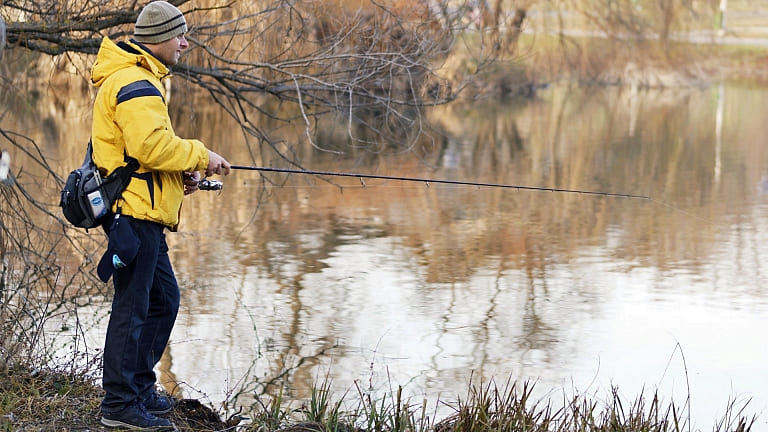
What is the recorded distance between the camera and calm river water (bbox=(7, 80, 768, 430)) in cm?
555

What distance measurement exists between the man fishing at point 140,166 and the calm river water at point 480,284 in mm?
1052

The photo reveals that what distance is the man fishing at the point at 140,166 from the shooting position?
3.32 meters

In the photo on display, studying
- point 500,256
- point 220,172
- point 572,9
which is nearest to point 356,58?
point 500,256

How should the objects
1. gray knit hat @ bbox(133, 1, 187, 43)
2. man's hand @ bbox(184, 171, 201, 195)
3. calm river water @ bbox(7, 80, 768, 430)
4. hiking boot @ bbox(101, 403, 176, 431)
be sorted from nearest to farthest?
gray knit hat @ bbox(133, 1, 187, 43) < hiking boot @ bbox(101, 403, 176, 431) < man's hand @ bbox(184, 171, 201, 195) < calm river water @ bbox(7, 80, 768, 430)

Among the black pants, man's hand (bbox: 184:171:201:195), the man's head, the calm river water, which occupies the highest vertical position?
the man's head

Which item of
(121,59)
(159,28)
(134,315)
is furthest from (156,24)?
(134,315)

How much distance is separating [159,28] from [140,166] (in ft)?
1.46

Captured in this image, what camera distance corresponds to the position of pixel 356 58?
256 inches

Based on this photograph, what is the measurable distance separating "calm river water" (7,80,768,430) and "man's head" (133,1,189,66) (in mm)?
1542

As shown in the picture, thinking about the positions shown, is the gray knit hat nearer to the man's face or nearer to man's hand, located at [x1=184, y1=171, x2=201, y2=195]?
the man's face

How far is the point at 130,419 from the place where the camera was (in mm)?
3539

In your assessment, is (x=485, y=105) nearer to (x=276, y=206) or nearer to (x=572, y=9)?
(x=572, y=9)

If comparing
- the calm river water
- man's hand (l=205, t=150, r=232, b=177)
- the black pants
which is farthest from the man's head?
the calm river water

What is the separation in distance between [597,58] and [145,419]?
2608 cm
